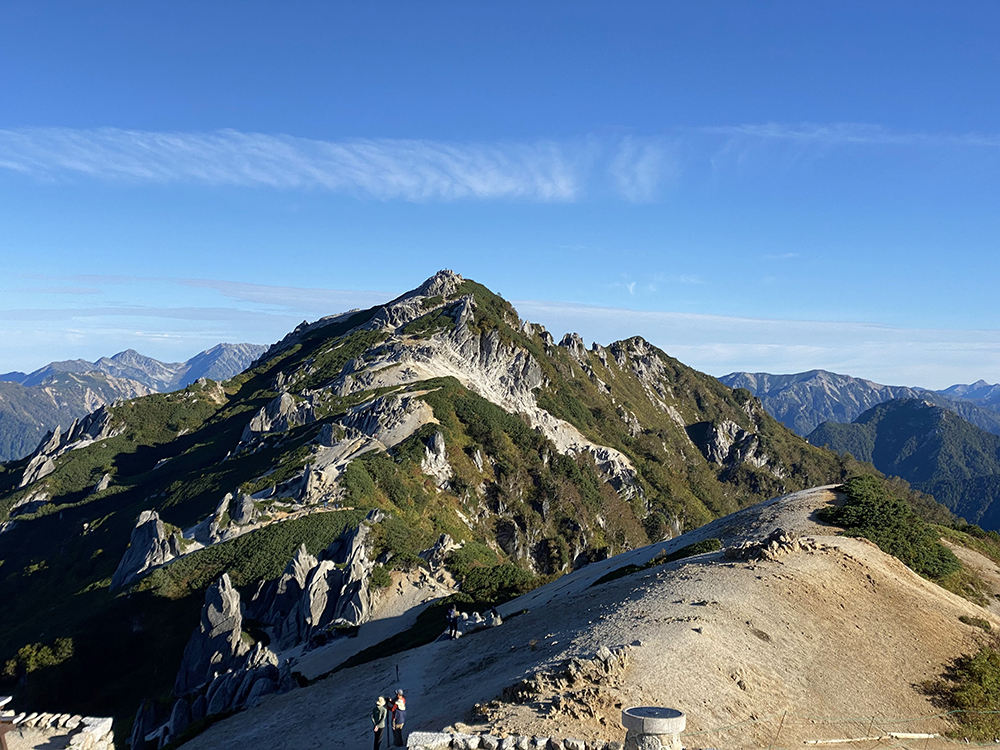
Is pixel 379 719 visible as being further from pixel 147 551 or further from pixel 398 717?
pixel 147 551

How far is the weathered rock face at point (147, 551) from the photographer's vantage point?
78500 mm

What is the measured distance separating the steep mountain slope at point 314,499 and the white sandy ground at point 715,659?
1489 cm

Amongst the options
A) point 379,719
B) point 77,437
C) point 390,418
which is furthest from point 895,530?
point 77,437

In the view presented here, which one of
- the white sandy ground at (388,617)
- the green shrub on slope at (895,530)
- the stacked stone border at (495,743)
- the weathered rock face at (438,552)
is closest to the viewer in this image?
the stacked stone border at (495,743)

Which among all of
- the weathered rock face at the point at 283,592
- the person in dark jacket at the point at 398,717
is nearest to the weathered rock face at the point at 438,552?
the weathered rock face at the point at 283,592

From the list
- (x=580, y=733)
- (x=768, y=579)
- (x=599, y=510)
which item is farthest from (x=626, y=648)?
(x=599, y=510)

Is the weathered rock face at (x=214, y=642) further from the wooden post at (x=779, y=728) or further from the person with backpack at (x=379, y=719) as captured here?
the wooden post at (x=779, y=728)

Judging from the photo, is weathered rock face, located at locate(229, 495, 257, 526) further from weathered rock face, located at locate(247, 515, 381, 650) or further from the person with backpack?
the person with backpack

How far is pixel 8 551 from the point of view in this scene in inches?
4850

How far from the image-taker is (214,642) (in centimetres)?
5847

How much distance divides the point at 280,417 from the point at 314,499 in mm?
55804

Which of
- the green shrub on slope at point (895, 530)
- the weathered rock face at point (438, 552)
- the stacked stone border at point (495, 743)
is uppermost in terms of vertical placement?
the green shrub on slope at point (895, 530)

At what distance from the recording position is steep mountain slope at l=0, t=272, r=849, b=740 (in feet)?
221

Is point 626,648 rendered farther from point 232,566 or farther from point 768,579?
point 232,566
